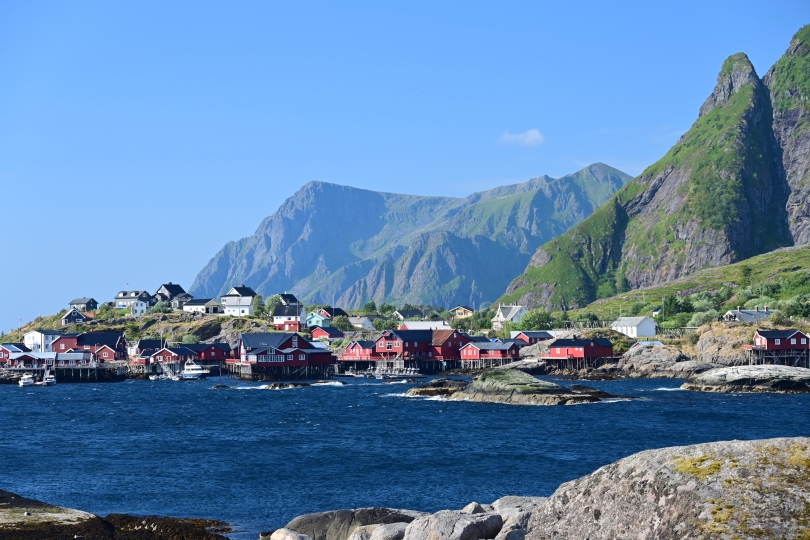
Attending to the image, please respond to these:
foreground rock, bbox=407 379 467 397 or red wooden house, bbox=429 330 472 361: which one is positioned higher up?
red wooden house, bbox=429 330 472 361

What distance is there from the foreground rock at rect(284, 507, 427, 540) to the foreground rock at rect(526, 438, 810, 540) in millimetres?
14607

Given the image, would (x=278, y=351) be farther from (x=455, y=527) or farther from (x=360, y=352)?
(x=455, y=527)

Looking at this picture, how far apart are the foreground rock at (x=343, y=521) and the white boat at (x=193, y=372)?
127 meters

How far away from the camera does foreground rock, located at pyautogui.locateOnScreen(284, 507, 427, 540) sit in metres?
33.0

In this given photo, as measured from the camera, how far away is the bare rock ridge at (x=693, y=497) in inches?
655

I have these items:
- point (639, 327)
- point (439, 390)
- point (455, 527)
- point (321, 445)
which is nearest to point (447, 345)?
point (639, 327)

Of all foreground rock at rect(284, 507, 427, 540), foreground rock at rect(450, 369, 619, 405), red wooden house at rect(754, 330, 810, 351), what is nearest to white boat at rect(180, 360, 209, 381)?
foreground rock at rect(450, 369, 619, 405)

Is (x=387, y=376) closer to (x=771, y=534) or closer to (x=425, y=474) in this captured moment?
(x=425, y=474)

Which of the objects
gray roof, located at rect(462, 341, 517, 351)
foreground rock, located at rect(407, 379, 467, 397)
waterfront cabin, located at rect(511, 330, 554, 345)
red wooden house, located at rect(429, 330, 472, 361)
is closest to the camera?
foreground rock, located at rect(407, 379, 467, 397)

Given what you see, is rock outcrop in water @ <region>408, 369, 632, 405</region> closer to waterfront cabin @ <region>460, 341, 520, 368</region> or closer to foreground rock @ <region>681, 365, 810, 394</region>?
foreground rock @ <region>681, 365, 810, 394</region>

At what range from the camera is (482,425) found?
8038cm

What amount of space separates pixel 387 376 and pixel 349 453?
91687 mm

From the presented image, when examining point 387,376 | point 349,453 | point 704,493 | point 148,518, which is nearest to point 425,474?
point 349,453

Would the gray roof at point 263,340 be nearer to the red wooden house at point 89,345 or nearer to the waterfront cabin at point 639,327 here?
the red wooden house at point 89,345
